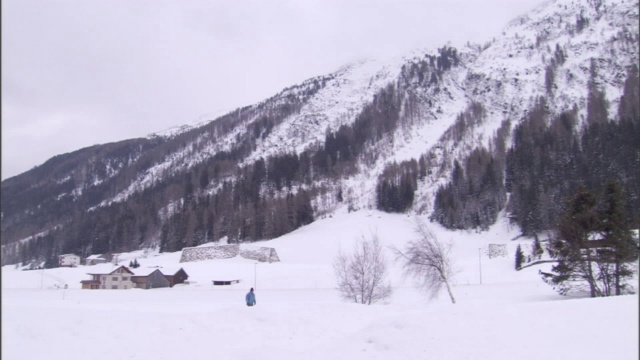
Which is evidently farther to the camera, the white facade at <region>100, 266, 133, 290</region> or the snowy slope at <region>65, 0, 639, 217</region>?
the snowy slope at <region>65, 0, 639, 217</region>

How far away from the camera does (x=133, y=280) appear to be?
60.0 m

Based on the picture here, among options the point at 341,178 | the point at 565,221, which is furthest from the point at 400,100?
the point at 565,221

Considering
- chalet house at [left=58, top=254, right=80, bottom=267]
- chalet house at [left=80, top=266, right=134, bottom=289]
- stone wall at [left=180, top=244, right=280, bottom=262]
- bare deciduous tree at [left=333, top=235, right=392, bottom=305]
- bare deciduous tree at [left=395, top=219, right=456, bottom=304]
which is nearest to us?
bare deciduous tree at [left=395, top=219, right=456, bottom=304]

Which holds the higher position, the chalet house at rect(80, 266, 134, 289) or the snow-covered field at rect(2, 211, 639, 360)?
the snow-covered field at rect(2, 211, 639, 360)

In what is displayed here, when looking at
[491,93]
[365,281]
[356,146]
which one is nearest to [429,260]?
[365,281]

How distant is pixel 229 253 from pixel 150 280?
20.4 meters

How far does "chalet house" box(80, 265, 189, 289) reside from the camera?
59.3m

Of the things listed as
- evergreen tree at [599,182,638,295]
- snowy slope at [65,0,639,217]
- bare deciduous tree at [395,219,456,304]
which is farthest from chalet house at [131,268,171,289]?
snowy slope at [65,0,639,217]

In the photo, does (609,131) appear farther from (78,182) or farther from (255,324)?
(78,182)

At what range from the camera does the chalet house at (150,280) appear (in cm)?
5910

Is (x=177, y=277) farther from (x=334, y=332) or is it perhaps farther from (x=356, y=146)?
(x=356, y=146)

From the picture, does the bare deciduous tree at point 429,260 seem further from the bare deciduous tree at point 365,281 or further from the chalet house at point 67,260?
the chalet house at point 67,260

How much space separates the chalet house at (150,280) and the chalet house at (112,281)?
0.84 meters

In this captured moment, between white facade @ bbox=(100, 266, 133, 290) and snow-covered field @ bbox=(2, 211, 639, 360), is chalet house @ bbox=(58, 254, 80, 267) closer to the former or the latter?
white facade @ bbox=(100, 266, 133, 290)
